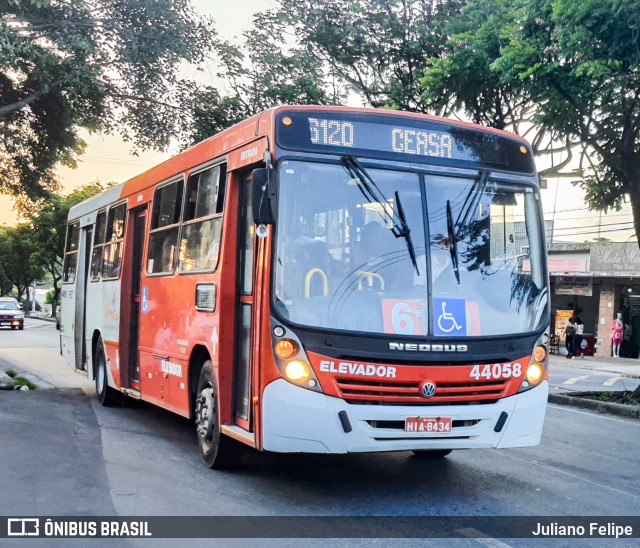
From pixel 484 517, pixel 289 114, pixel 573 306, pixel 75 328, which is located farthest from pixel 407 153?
pixel 573 306

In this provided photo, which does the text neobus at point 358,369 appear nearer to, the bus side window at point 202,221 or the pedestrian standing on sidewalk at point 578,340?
the bus side window at point 202,221

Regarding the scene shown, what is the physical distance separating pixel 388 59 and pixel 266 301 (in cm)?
1404

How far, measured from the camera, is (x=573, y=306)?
111ft

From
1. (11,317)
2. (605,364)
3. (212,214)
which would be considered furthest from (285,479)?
(11,317)

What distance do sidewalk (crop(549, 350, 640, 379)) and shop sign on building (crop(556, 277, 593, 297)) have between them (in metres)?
3.02

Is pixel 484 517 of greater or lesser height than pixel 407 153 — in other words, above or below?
below

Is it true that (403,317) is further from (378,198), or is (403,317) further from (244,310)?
(244,310)

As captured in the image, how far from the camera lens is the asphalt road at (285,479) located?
19.8ft

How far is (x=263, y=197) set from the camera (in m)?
6.07

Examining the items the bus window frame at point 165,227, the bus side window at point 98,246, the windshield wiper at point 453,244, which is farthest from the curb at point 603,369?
the windshield wiper at point 453,244

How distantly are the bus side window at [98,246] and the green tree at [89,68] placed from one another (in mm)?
3240

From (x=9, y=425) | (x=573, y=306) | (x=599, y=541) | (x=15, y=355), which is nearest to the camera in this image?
(x=599, y=541)

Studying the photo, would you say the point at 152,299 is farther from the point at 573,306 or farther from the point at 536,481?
the point at 573,306

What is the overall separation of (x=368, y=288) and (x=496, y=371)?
1245mm
